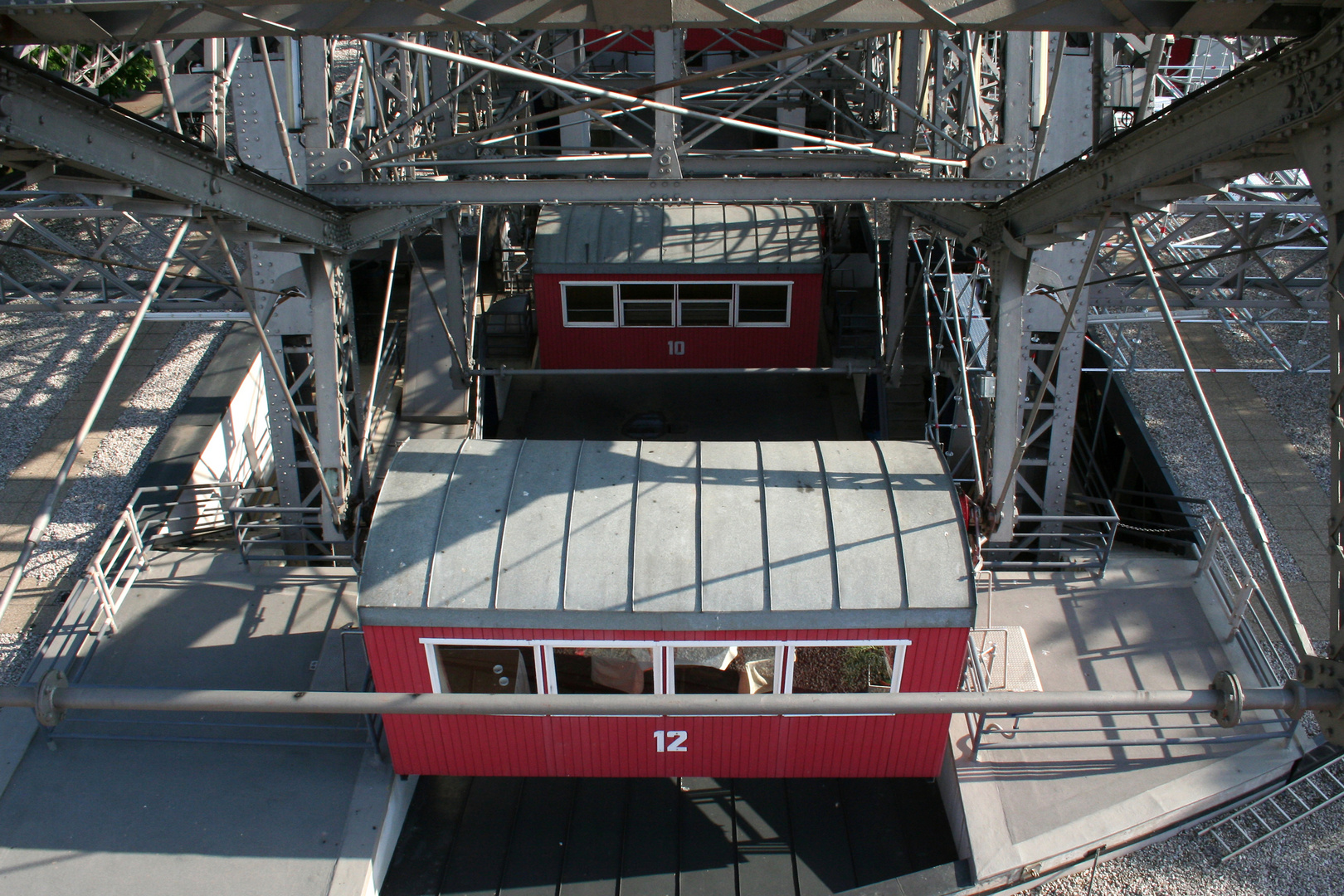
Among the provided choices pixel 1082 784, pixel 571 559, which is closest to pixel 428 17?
pixel 571 559

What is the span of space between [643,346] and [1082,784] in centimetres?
1114

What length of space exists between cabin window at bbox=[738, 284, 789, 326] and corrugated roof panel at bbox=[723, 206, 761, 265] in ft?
1.68

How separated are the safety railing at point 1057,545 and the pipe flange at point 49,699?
9512 millimetres

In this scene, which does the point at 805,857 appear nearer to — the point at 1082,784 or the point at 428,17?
the point at 1082,784

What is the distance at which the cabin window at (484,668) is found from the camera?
856 cm

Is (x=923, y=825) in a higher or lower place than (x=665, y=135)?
lower

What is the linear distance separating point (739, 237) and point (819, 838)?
37.2ft

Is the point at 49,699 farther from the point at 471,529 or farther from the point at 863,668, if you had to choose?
the point at 863,668

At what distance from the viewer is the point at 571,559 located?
27.6ft

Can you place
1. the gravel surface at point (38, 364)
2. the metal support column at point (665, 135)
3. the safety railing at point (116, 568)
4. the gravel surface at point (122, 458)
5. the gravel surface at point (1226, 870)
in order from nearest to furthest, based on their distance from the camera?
the gravel surface at point (1226, 870) → the metal support column at point (665, 135) → the safety railing at point (116, 568) → the gravel surface at point (122, 458) → the gravel surface at point (38, 364)

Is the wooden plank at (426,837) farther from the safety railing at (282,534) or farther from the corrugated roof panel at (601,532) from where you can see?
the safety railing at (282,534)

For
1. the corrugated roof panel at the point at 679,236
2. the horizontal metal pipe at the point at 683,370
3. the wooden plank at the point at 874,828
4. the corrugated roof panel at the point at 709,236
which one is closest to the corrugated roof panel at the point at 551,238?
the corrugated roof panel at the point at 679,236

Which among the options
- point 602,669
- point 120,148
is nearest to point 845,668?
point 602,669

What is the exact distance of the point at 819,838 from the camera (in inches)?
369
